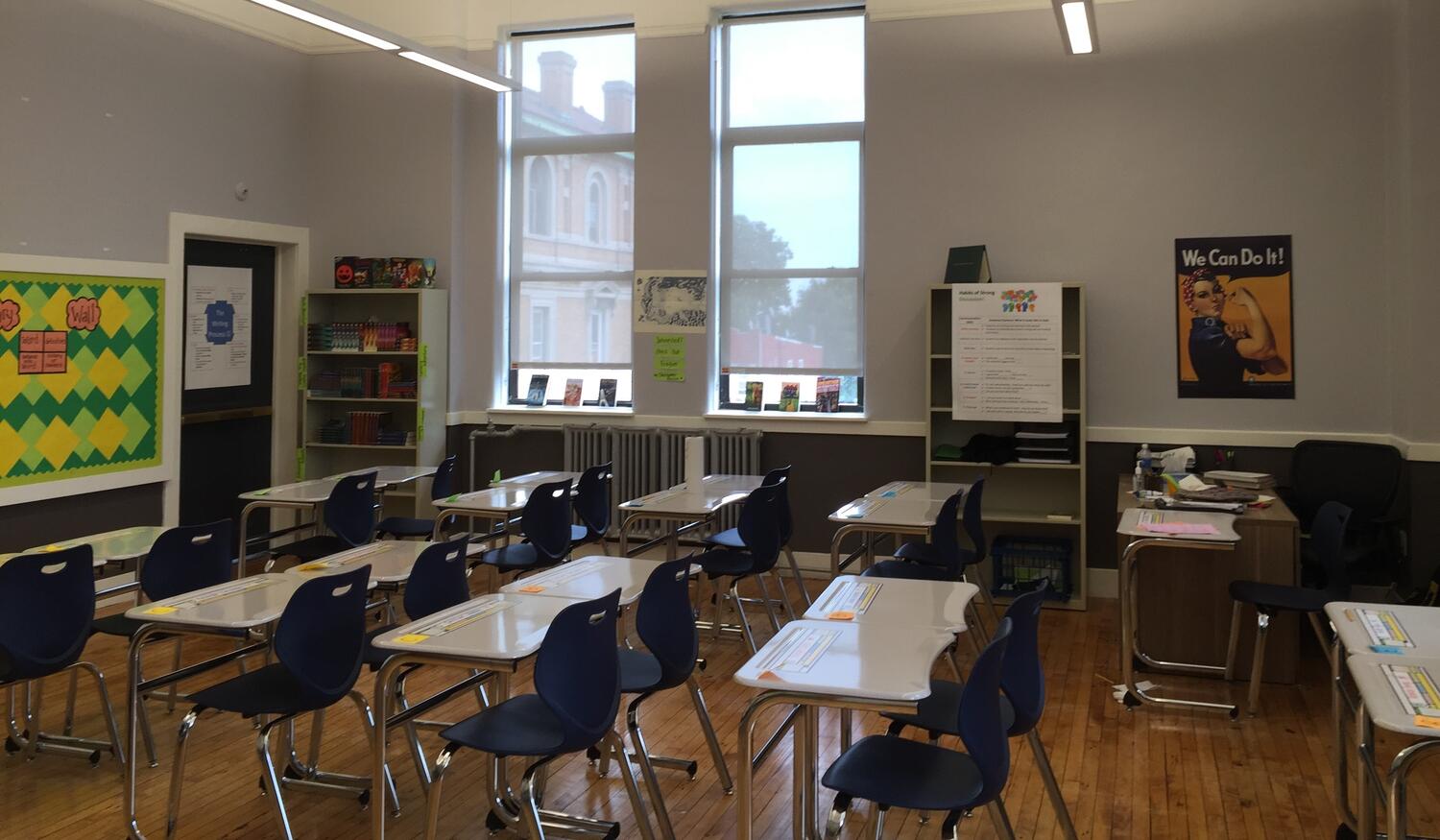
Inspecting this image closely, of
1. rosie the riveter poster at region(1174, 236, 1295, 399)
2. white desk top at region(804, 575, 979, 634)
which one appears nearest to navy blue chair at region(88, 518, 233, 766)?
white desk top at region(804, 575, 979, 634)

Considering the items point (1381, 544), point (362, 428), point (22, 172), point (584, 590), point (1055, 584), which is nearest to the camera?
point (584, 590)

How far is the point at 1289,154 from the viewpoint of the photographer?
258 inches

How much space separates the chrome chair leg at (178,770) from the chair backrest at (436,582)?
0.68 metres

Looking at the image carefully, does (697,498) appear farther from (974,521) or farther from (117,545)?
(117,545)

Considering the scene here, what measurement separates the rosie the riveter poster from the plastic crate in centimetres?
122

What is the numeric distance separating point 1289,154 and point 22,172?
7.20 metres

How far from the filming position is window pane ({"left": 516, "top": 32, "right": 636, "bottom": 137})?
8070mm

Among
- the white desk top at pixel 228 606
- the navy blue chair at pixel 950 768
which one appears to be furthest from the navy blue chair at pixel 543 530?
the navy blue chair at pixel 950 768

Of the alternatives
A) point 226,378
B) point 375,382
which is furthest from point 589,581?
point 226,378

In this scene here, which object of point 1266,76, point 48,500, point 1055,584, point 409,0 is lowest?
point 1055,584

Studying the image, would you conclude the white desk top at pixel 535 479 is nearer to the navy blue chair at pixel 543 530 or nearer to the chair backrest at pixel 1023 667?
the navy blue chair at pixel 543 530

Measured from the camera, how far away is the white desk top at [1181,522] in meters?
4.47

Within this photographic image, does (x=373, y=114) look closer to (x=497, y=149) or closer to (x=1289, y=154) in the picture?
(x=497, y=149)

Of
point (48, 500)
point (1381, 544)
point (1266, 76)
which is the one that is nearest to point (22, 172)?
point (48, 500)
